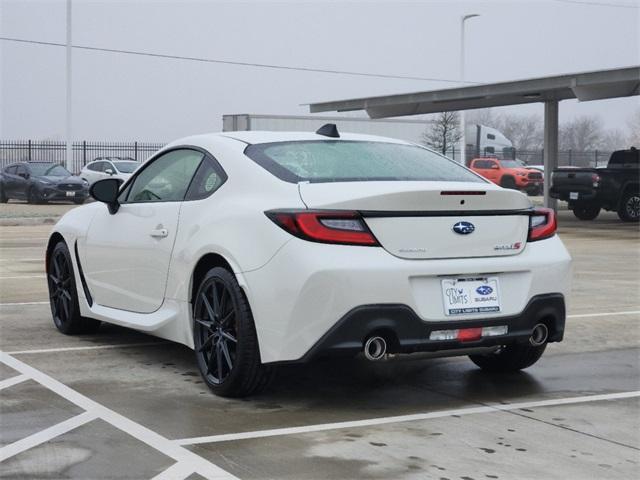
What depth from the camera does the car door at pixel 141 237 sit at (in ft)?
21.5

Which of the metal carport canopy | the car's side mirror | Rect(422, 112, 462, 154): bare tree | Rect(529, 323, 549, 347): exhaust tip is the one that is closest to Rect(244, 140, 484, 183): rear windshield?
Rect(529, 323, 549, 347): exhaust tip

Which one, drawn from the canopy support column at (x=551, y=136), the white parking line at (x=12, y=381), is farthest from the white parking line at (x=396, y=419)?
the canopy support column at (x=551, y=136)

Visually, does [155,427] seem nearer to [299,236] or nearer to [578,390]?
[299,236]

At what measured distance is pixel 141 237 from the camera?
6.80 meters

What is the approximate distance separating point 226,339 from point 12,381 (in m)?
1.39

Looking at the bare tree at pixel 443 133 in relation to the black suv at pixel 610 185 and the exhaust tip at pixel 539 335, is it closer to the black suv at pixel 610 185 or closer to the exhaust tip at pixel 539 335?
the black suv at pixel 610 185

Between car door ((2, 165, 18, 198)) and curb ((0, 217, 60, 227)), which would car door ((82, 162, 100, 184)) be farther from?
curb ((0, 217, 60, 227))

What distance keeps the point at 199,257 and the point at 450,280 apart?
1.44m

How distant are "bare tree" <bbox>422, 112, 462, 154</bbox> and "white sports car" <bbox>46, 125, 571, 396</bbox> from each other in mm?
46165

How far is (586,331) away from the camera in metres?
8.41

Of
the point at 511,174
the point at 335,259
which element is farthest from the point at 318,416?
the point at 511,174

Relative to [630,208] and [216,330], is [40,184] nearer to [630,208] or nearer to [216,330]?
[630,208]

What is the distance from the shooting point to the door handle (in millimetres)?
6501

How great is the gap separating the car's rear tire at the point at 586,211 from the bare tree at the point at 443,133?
23681mm
